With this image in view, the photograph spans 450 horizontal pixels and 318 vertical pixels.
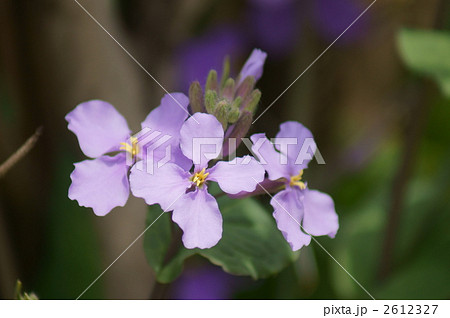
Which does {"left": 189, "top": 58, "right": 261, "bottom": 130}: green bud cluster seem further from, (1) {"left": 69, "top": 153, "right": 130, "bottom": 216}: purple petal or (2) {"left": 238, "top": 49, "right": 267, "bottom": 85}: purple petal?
(1) {"left": 69, "top": 153, "right": 130, "bottom": 216}: purple petal

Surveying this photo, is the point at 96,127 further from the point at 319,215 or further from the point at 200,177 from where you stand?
the point at 319,215

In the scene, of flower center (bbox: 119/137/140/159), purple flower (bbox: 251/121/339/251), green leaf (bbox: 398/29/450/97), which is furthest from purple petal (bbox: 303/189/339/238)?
green leaf (bbox: 398/29/450/97)

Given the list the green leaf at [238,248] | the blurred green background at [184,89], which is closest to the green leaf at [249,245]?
the green leaf at [238,248]

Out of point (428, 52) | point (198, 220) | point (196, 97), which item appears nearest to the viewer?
point (198, 220)

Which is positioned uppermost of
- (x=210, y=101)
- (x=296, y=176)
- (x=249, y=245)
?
(x=210, y=101)

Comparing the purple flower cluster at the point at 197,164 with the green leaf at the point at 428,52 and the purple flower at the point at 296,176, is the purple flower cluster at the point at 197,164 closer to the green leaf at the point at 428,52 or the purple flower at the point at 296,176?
the purple flower at the point at 296,176

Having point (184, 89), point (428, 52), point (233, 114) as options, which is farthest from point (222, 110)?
point (184, 89)
